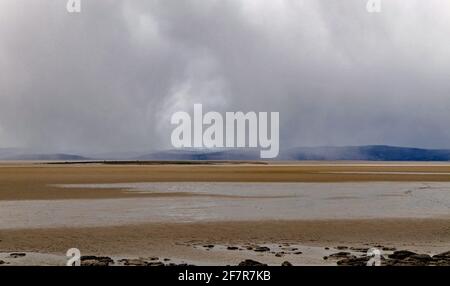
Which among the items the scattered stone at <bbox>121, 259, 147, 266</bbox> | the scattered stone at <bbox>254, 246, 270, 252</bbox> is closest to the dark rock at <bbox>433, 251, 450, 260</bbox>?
the scattered stone at <bbox>254, 246, 270, 252</bbox>

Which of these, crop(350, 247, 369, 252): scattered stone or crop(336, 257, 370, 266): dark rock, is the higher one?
crop(336, 257, 370, 266): dark rock

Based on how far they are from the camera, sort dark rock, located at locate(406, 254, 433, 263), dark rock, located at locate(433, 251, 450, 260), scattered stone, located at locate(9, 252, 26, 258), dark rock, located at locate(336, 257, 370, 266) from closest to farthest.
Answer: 1. dark rock, located at locate(336, 257, 370, 266)
2. dark rock, located at locate(406, 254, 433, 263)
3. dark rock, located at locate(433, 251, 450, 260)
4. scattered stone, located at locate(9, 252, 26, 258)

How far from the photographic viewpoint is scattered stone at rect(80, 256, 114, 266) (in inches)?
458

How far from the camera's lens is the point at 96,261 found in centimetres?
1188

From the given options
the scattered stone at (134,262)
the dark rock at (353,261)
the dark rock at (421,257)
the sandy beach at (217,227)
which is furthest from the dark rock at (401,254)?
the scattered stone at (134,262)

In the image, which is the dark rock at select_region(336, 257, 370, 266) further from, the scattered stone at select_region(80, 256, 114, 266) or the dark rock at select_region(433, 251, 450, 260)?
the scattered stone at select_region(80, 256, 114, 266)

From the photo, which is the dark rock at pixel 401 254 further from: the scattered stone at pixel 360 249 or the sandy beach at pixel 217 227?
the scattered stone at pixel 360 249

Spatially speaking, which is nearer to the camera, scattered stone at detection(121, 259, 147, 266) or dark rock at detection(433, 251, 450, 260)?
scattered stone at detection(121, 259, 147, 266)

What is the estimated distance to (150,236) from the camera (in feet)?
51.2

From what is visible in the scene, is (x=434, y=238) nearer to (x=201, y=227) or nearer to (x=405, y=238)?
(x=405, y=238)

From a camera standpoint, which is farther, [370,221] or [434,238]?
[370,221]

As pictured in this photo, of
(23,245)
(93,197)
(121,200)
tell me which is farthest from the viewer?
(93,197)
